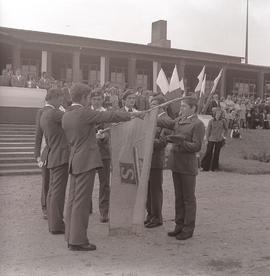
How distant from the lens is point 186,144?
655 centimetres

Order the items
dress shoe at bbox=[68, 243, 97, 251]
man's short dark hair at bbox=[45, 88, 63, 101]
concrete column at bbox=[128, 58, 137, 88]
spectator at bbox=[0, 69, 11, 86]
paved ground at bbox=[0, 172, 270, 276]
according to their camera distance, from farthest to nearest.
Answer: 1. concrete column at bbox=[128, 58, 137, 88]
2. spectator at bbox=[0, 69, 11, 86]
3. man's short dark hair at bbox=[45, 88, 63, 101]
4. dress shoe at bbox=[68, 243, 97, 251]
5. paved ground at bbox=[0, 172, 270, 276]

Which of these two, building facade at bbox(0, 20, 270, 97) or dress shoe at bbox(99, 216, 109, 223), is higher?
building facade at bbox(0, 20, 270, 97)

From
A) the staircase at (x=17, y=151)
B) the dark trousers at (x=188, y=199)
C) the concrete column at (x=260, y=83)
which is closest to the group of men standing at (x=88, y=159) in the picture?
the dark trousers at (x=188, y=199)


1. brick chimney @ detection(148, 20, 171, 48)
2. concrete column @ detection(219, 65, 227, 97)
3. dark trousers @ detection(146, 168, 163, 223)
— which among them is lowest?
dark trousers @ detection(146, 168, 163, 223)

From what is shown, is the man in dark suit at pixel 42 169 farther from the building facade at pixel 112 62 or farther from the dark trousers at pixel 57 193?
the building facade at pixel 112 62

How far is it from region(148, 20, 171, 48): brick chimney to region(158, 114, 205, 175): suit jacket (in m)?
32.8

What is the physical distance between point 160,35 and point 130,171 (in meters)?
34.2

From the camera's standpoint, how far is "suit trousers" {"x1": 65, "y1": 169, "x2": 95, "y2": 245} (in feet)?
19.7

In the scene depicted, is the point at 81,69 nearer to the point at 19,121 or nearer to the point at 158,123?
the point at 19,121

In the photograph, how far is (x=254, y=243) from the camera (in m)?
6.50

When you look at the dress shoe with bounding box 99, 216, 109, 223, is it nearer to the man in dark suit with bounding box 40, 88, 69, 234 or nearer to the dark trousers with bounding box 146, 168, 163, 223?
the dark trousers with bounding box 146, 168, 163, 223

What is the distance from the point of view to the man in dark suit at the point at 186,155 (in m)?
6.62

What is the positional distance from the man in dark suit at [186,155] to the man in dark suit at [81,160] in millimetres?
771

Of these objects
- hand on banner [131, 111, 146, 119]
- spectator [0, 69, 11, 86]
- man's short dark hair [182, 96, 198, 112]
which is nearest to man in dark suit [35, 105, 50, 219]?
hand on banner [131, 111, 146, 119]
